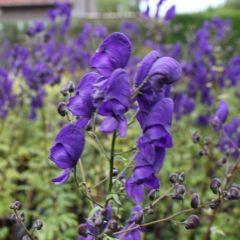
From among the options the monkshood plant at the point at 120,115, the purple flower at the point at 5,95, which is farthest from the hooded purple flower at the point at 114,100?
the purple flower at the point at 5,95

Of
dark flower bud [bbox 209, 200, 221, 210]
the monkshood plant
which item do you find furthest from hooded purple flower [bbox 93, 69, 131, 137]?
dark flower bud [bbox 209, 200, 221, 210]

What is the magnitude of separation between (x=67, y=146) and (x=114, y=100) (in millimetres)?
223

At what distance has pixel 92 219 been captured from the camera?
64.4 inches

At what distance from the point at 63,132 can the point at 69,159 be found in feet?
0.29

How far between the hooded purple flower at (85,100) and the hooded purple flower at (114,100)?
0.29 ft

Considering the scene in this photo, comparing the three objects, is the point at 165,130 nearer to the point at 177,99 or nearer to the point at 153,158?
the point at 153,158

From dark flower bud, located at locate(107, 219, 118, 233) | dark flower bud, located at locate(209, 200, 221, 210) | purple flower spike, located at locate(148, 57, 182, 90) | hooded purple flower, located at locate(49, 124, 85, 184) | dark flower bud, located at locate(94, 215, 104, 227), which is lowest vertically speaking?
dark flower bud, located at locate(209, 200, 221, 210)

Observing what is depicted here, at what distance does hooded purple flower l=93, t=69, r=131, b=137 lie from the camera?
5.01 ft

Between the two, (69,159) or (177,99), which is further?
(177,99)

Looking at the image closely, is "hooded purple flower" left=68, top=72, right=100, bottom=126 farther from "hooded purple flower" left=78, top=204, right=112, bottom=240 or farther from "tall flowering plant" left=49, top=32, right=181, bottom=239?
"hooded purple flower" left=78, top=204, right=112, bottom=240

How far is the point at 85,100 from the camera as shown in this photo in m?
1.67

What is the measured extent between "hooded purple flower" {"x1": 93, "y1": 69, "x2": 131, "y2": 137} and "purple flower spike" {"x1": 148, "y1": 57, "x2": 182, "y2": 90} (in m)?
0.08

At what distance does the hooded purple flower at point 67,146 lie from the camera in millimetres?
1646

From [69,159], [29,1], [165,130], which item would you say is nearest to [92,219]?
[69,159]
